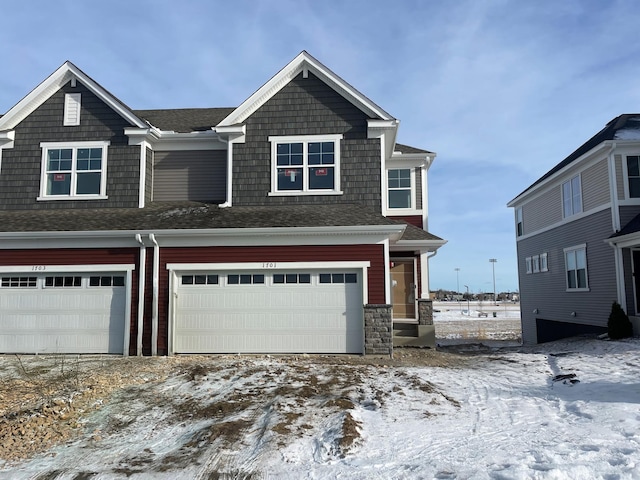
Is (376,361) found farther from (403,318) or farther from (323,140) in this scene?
(323,140)

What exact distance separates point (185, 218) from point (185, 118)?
5391 mm

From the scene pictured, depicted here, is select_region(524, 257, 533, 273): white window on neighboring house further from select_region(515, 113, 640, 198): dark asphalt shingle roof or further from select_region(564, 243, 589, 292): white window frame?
select_region(515, 113, 640, 198): dark asphalt shingle roof

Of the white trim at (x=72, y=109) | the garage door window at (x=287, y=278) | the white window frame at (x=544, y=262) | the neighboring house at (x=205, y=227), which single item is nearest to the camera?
the neighboring house at (x=205, y=227)

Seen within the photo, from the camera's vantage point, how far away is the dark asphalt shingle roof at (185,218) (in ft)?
39.6

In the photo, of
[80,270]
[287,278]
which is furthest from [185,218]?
[287,278]

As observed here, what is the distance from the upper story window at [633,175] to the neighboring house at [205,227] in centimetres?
644

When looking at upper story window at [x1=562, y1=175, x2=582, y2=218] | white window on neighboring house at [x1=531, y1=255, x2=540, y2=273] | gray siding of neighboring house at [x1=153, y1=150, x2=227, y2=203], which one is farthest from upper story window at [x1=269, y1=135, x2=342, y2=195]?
white window on neighboring house at [x1=531, y1=255, x2=540, y2=273]

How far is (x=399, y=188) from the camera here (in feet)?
55.1

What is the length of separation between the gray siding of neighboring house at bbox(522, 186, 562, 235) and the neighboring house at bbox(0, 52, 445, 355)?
754 centimetres

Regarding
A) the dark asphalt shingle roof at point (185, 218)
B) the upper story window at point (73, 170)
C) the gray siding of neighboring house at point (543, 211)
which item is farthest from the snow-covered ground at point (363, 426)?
the gray siding of neighboring house at point (543, 211)

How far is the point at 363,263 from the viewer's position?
1190cm

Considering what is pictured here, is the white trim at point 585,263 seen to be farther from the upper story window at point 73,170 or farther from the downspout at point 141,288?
the upper story window at point 73,170

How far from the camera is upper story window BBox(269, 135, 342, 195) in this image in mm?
13789

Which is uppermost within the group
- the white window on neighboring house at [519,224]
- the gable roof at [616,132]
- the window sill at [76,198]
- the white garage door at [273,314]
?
the gable roof at [616,132]
